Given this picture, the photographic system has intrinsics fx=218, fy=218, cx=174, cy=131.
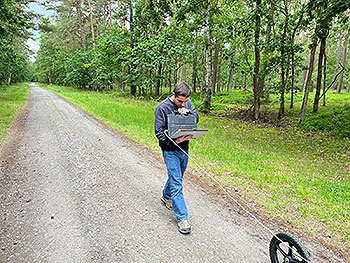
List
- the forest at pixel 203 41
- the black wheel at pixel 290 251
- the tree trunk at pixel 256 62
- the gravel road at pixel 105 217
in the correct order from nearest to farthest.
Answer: the black wheel at pixel 290 251 < the gravel road at pixel 105 217 < the forest at pixel 203 41 < the tree trunk at pixel 256 62

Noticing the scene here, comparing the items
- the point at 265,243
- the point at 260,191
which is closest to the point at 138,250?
the point at 265,243

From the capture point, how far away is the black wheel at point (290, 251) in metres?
2.28

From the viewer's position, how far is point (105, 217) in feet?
11.5

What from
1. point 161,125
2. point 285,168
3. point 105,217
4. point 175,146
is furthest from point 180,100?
point 285,168

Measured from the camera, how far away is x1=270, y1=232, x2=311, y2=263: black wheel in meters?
2.28

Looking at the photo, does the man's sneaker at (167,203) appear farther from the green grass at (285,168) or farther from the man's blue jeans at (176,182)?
the green grass at (285,168)

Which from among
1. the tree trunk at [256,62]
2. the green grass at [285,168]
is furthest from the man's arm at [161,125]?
the tree trunk at [256,62]

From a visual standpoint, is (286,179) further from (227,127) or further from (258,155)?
(227,127)

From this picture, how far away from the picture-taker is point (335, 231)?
11.1ft

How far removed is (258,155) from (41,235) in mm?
5687

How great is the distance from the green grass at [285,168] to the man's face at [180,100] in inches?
98.1

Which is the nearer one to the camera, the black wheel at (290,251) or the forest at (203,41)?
the black wheel at (290,251)

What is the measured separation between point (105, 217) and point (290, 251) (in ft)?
8.67

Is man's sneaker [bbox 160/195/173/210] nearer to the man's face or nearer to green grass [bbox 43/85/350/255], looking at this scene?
green grass [bbox 43/85/350/255]
